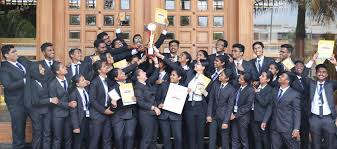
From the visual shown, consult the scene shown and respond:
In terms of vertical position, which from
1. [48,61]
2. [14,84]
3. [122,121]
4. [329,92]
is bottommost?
[122,121]

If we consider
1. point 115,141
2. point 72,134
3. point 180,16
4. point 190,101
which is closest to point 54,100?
point 72,134

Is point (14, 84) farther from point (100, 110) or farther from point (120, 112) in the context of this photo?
point (120, 112)

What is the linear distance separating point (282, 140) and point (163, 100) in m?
2.12

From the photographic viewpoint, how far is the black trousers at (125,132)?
28.5 feet

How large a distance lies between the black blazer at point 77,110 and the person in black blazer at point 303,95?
365cm

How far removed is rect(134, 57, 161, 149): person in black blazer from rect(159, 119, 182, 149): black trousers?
0.45 feet

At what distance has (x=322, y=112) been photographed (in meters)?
8.74

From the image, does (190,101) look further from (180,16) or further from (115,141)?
(180,16)

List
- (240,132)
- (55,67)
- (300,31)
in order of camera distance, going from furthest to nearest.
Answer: (300,31), (240,132), (55,67)

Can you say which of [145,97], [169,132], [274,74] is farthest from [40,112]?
[274,74]

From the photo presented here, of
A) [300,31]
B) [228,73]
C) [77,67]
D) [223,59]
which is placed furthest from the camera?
[300,31]

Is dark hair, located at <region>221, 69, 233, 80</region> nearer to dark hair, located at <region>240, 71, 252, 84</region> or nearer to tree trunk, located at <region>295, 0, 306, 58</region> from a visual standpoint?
dark hair, located at <region>240, 71, 252, 84</region>

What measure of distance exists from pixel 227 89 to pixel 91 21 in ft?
13.0

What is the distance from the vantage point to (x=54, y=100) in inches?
340
